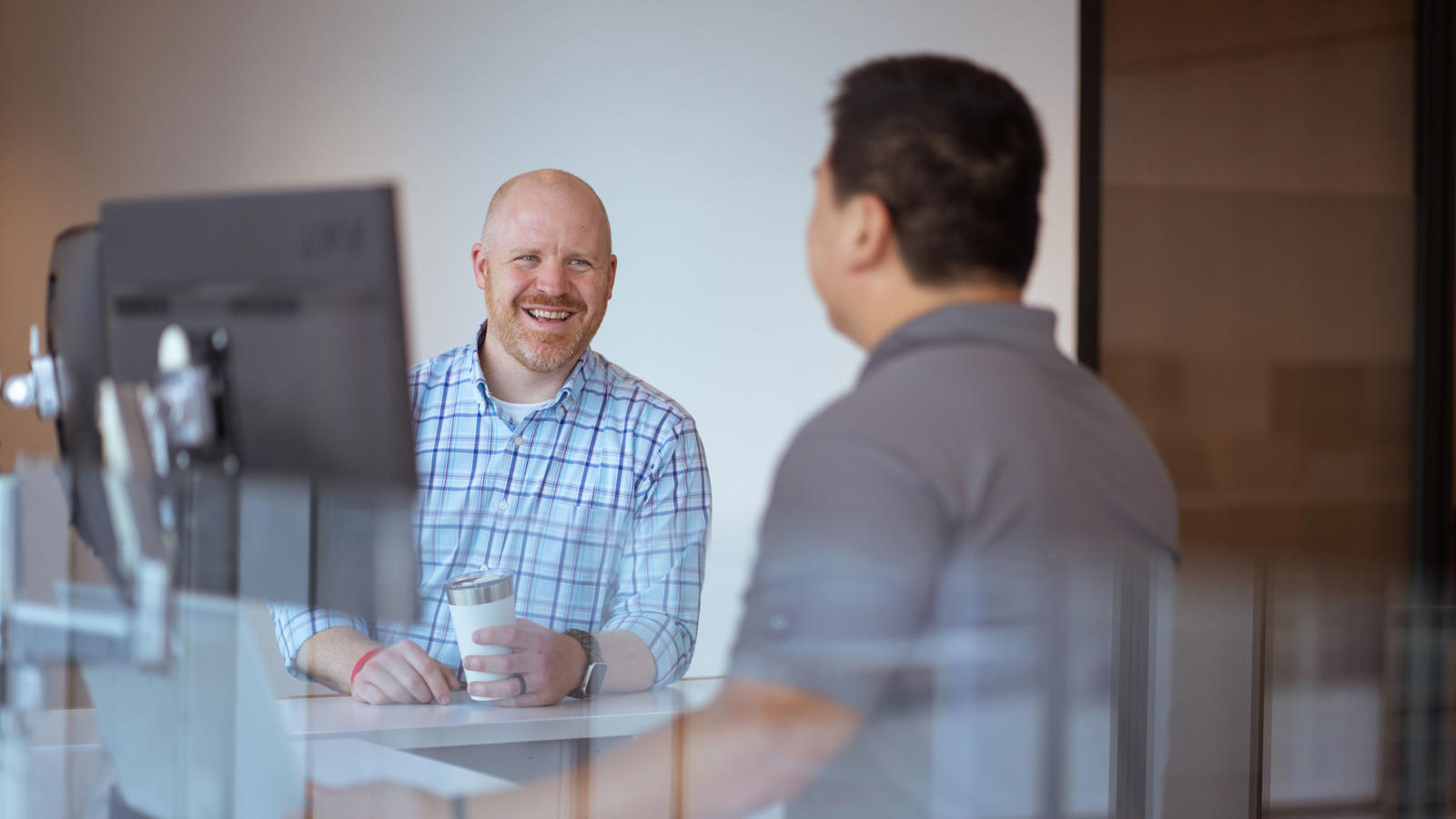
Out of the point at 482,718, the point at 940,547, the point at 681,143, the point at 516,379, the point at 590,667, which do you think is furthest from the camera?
the point at 681,143

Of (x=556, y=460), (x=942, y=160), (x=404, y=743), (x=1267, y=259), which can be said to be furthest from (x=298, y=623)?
(x=1267, y=259)

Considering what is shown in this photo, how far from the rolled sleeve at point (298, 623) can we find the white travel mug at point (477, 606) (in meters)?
0.13

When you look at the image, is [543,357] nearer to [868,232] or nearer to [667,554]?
[667,554]

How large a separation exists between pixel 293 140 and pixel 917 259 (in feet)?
9.46

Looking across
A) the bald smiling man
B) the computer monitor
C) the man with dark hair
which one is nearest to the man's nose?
the bald smiling man

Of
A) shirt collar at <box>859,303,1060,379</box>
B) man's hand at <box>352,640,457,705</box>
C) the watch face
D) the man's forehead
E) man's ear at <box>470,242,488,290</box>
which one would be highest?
the man's forehead

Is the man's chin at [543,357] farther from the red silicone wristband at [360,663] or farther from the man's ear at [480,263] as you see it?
the red silicone wristband at [360,663]

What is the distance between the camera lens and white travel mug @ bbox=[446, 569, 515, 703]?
1375mm

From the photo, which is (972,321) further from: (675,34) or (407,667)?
(675,34)

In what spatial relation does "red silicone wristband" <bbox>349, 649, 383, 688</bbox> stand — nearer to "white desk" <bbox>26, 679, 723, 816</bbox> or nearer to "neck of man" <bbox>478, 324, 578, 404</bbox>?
"white desk" <bbox>26, 679, 723, 816</bbox>

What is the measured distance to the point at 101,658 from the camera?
1.04m

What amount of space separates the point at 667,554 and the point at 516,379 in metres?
0.57

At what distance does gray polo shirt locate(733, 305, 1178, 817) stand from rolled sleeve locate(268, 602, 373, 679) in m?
0.40

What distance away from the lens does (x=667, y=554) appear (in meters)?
1.66
